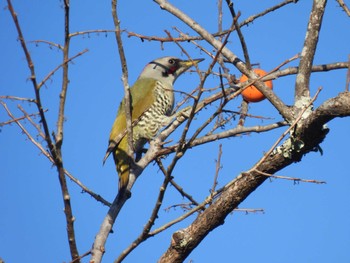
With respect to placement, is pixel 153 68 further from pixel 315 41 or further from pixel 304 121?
pixel 304 121

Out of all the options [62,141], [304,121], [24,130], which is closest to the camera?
[62,141]

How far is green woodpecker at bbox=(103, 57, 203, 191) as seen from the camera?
5.70 meters

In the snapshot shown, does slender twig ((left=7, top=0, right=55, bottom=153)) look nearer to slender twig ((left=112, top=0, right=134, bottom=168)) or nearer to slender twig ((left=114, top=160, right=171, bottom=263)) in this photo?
slender twig ((left=114, top=160, right=171, bottom=263))

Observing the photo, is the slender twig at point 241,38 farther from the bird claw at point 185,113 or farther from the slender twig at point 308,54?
the bird claw at point 185,113

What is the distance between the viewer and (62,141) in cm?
307

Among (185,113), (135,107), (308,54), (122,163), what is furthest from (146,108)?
(308,54)

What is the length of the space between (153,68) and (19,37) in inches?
178

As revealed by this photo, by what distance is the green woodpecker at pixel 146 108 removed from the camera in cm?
570

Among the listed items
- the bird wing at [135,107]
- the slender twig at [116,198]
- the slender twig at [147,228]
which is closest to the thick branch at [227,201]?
the slender twig at [147,228]

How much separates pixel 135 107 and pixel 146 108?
0.53ft

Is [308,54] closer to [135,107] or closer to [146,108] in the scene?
[146,108]

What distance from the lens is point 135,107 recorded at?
261 inches

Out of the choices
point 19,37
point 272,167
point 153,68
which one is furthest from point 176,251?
point 153,68

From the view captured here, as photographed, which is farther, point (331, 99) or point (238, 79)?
point (238, 79)
